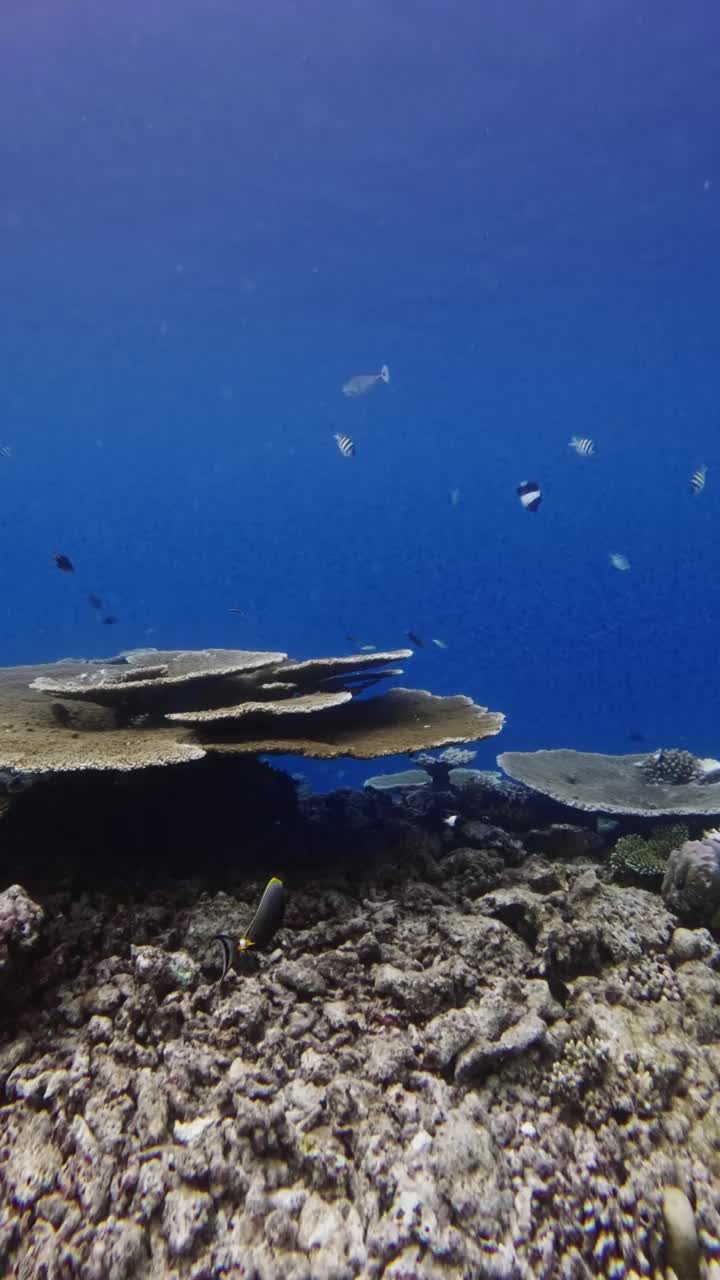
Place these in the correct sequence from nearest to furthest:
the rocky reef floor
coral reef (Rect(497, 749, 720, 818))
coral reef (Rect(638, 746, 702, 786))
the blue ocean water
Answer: the rocky reef floor, coral reef (Rect(497, 749, 720, 818)), coral reef (Rect(638, 746, 702, 786)), the blue ocean water

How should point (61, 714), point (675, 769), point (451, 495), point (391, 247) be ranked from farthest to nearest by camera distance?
point (391, 247) < point (451, 495) < point (675, 769) < point (61, 714)

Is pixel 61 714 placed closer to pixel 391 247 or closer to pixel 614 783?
pixel 614 783

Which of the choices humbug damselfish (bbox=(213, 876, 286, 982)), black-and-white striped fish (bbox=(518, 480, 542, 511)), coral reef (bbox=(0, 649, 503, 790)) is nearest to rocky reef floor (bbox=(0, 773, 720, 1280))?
humbug damselfish (bbox=(213, 876, 286, 982))

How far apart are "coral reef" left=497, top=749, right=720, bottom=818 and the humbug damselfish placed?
3898 mm

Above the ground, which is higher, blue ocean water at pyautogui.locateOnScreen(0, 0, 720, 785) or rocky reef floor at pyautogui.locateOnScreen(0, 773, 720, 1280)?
blue ocean water at pyautogui.locateOnScreen(0, 0, 720, 785)

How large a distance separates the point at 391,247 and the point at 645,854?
31.3 meters

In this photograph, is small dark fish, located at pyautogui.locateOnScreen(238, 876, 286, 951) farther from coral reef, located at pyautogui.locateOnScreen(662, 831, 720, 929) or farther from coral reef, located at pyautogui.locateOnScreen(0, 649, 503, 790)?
coral reef, located at pyautogui.locateOnScreen(662, 831, 720, 929)

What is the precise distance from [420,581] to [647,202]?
89891mm

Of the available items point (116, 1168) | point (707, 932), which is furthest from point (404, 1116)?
point (707, 932)

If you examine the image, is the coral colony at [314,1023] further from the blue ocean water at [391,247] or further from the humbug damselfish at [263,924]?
the blue ocean water at [391,247]

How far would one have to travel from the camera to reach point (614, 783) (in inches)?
279

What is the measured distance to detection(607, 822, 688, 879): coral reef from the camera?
4781 mm

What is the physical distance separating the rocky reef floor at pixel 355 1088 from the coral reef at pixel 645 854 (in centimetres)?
100

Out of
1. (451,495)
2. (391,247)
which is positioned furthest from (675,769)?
(391,247)
